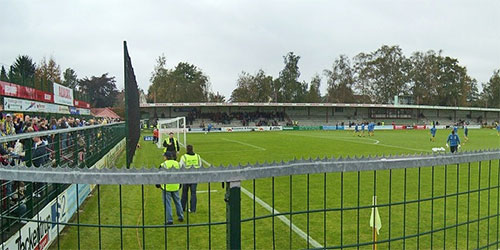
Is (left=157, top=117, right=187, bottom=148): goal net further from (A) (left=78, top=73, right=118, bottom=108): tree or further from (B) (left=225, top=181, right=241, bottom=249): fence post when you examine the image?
(A) (left=78, top=73, right=118, bottom=108): tree

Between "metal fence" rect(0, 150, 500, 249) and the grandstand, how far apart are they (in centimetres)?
5087

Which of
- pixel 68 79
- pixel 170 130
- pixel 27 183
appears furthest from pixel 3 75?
pixel 68 79

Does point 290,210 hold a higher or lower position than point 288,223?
higher

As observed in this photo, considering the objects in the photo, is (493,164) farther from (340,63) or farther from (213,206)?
(340,63)

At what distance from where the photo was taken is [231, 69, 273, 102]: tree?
3602 inches

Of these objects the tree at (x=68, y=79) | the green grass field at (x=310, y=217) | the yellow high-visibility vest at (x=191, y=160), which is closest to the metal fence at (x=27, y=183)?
the green grass field at (x=310, y=217)

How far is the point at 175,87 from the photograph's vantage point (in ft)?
283

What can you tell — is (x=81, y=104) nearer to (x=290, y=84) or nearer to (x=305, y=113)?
(x=305, y=113)

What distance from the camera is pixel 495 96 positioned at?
107438mm

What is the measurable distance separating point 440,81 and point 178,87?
218ft

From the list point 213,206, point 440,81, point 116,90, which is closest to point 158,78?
point 116,90

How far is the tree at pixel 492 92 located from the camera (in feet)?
351

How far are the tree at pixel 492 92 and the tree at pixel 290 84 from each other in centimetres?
5825

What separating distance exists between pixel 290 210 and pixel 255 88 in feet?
292
